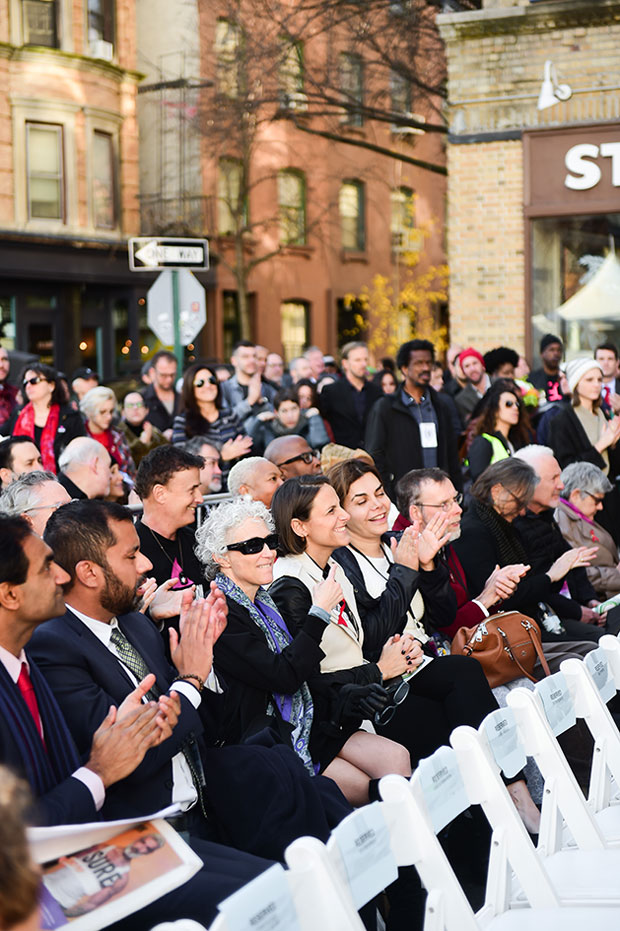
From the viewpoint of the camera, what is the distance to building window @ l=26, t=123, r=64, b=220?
24656 mm

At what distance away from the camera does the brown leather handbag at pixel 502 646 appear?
5.60 metres

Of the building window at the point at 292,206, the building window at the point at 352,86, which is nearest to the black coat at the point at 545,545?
the building window at the point at 352,86

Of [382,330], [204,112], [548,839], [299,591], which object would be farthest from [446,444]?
[382,330]

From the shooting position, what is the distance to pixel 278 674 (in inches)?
171

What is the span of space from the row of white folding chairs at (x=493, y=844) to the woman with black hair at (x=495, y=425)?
3.89 meters

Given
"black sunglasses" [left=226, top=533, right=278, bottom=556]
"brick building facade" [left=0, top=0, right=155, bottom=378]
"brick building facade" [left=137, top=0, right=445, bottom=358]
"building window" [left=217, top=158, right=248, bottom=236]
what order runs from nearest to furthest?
"black sunglasses" [left=226, top=533, right=278, bottom=556] < "brick building facade" [left=0, top=0, right=155, bottom=378] < "brick building facade" [left=137, top=0, right=445, bottom=358] < "building window" [left=217, top=158, right=248, bottom=236]

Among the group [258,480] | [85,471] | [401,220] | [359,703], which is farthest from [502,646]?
[401,220]

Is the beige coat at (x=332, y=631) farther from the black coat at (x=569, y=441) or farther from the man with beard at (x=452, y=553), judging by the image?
the black coat at (x=569, y=441)

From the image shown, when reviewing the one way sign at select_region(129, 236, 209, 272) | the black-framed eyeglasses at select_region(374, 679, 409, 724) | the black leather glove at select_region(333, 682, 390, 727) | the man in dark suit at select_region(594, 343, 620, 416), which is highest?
the one way sign at select_region(129, 236, 209, 272)

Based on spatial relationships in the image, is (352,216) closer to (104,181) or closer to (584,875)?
(104,181)

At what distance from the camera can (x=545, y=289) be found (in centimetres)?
1391

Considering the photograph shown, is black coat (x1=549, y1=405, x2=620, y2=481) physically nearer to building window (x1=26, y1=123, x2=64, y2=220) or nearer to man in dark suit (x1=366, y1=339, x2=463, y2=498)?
man in dark suit (x1=366, y1=339, x2=463, y2=498)

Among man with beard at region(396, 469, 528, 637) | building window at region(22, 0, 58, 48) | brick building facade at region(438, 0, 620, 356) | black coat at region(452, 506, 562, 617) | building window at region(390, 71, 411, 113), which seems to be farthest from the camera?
building window at region(22, 0, 58, 48)

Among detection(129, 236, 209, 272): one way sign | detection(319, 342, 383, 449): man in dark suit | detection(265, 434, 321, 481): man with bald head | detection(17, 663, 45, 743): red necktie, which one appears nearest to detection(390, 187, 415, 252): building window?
detection(319, 342, 383, 449): man in dark suit
